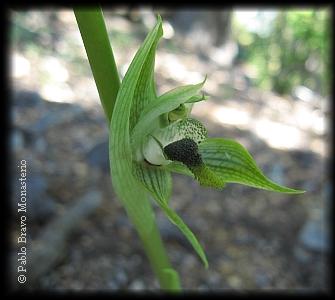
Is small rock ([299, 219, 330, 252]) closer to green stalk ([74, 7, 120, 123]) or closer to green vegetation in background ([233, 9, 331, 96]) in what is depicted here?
green stalk ([74, 7, 120, 123])

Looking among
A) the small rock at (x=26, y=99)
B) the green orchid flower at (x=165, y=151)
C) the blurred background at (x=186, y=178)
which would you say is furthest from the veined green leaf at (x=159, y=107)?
the small rock at (x=26, y=99)

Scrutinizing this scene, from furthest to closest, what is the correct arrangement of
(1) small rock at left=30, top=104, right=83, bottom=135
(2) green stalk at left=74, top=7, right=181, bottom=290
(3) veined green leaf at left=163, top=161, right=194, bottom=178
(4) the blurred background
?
(1) small rock at left=30, top=104, right=83, bottom=135 < (4) the blurred background < (3) veined green leaf at left=163, top=161, right=194, bottom=178 < (2) green stalk at left=74, top=7, right=181, bottom=290

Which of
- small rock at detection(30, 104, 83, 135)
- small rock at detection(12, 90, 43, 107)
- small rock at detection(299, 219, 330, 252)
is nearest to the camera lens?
small rock at detection(299, 219, 330, 252)

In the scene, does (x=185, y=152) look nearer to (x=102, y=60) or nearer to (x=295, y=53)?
(x=102, y=60)

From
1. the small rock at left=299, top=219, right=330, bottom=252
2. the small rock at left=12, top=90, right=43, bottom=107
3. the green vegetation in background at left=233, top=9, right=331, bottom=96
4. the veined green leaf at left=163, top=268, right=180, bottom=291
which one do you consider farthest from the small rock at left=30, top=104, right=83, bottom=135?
the green vegetation in background at left=233, top=9, right=331, bottom=96

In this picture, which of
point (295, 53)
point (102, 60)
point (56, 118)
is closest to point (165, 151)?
point (102, 60)

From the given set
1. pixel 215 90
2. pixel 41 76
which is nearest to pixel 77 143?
pixel 41 76

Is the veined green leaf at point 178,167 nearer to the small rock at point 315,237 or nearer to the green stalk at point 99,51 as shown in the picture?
the green stalk at point 99,51
